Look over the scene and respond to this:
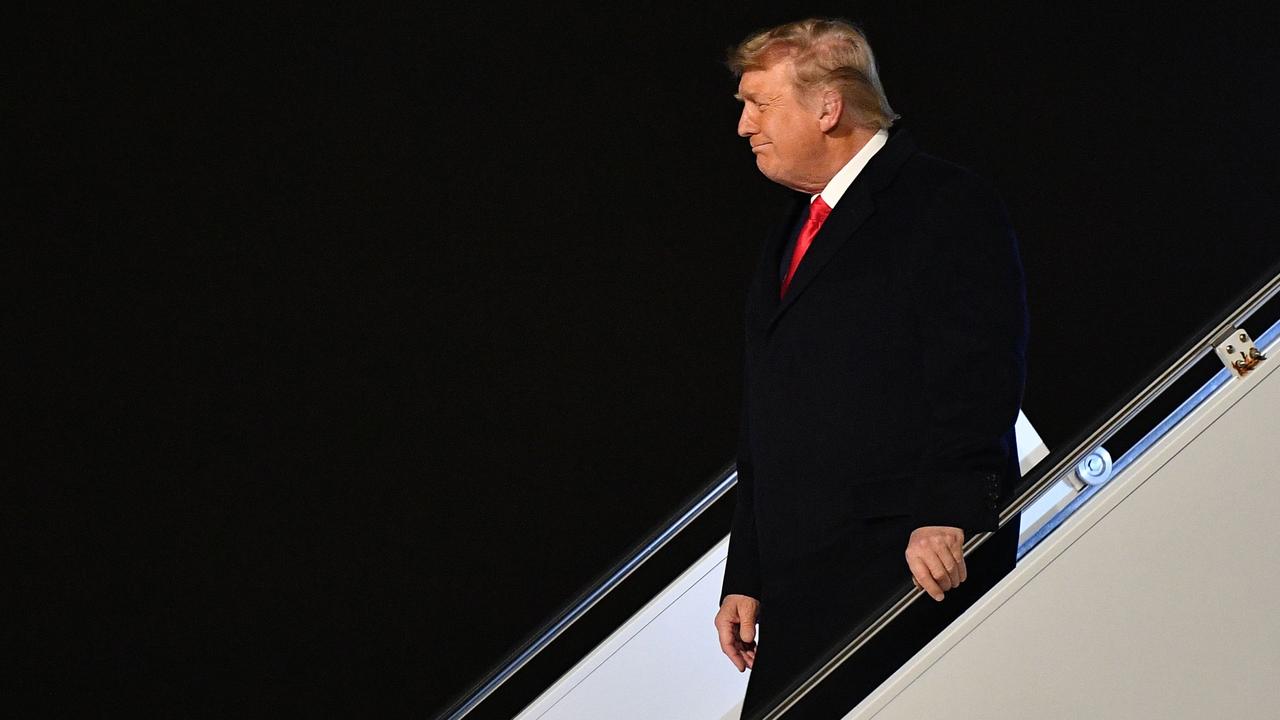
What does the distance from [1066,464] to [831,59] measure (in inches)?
28.8

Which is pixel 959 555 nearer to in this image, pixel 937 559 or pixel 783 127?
pixel 937 559

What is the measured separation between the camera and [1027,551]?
1.91m

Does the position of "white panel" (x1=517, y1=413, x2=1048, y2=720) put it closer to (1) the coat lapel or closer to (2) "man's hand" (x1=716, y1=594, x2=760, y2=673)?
(2) "man's hand" (x1=716, y1=594, x2=760, y2=673)

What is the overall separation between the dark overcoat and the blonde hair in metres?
0.07

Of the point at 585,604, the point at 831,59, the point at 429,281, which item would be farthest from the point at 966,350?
the point at 429,281

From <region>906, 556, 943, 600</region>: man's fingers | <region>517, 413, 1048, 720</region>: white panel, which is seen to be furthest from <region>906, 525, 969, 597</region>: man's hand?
<region>517, 413, 1048, 720</region>: white panel

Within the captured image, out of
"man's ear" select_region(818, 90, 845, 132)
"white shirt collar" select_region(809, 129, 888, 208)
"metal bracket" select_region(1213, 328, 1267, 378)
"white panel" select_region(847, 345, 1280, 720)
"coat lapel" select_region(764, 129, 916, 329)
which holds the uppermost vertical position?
"man's ear" select_region(818, 90, 845, 132)

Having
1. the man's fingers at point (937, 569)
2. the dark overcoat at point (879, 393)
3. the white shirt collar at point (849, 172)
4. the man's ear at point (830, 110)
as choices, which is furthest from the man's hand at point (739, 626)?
the man's ear at point (830, 110)

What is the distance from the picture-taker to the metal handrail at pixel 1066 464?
6.21ft

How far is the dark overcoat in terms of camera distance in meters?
1.96

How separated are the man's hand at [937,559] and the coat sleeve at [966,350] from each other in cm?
2

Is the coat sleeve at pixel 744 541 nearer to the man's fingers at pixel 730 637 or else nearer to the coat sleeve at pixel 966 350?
the man's fingers at pixel 730 637

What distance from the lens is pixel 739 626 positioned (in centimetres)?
230

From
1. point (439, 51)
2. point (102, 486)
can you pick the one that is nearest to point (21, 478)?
point (102, 486)
